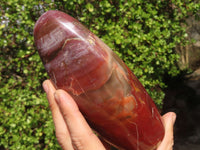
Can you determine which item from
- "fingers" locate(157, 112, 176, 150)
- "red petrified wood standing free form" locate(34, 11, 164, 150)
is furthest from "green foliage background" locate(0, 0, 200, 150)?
"red petrified wood standing free form" locate(34, 11, 164, 150)

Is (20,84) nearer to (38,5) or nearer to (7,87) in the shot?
(7,87)

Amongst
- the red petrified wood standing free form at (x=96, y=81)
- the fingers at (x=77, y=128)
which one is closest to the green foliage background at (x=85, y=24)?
the red petrified wood standing free form at (x=96, y=81)

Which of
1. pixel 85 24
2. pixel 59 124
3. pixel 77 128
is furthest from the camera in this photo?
pixel 85 24

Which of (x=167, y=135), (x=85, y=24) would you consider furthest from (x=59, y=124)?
(x=85, y=24)

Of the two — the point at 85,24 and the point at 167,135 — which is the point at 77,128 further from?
the point at 85,24

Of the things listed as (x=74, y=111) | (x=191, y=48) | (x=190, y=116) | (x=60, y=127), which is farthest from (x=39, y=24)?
(x=191, y=48)

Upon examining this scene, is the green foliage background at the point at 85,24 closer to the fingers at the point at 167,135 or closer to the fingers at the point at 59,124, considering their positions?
the fingers at the point at 167,135
